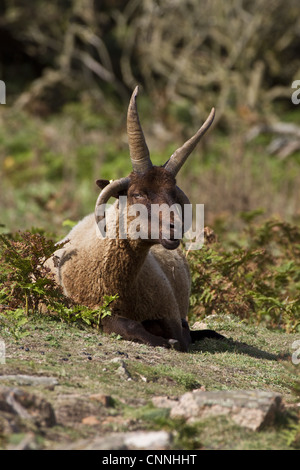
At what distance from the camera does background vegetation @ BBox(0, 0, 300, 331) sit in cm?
1933

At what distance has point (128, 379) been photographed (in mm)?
5055

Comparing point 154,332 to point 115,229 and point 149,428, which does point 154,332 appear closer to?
point 115,229

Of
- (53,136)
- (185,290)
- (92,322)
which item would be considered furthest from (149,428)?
(53,136)

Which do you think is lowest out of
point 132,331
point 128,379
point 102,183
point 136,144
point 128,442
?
point 128,442

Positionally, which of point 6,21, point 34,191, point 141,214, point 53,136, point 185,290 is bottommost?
point 185,290

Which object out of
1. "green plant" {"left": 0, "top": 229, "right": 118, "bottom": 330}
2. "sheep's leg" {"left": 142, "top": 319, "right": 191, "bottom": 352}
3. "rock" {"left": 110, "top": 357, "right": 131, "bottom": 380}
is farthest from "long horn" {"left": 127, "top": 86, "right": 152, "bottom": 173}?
"rock" {"left": 110, "top": 357, "right": 131, "bottom": 380}

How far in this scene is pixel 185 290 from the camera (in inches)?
313

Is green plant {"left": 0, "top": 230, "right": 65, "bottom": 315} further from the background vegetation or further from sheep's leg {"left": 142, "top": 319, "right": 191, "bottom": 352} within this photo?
the background vegetation

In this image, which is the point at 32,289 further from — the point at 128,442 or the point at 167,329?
the point at 128,442

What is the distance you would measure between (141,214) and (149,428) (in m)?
2.68

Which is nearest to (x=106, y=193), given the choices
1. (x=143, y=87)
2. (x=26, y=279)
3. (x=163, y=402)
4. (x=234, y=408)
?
(x=26, y=279)

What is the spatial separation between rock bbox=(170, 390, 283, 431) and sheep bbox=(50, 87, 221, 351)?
202cm

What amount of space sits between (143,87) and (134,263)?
19.5m

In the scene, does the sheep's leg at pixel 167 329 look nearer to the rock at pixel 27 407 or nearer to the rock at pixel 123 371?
the rock at pixel 123 371
